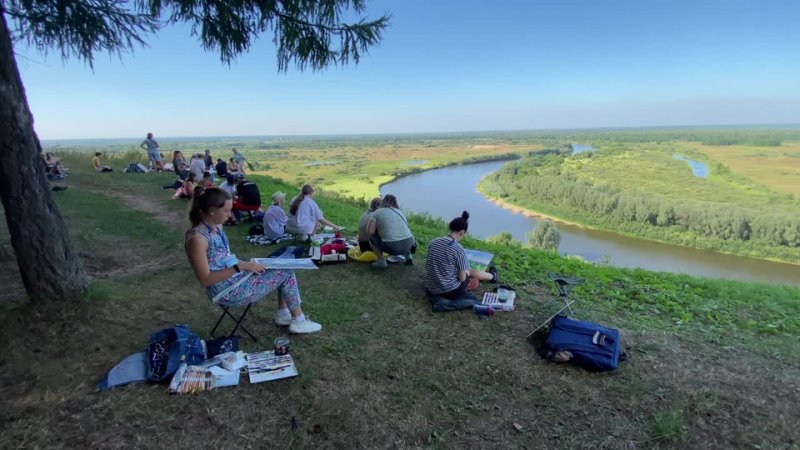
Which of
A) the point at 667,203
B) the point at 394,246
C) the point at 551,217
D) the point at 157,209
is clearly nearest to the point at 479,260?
the point at 394,246

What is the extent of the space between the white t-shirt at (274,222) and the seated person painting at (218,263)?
3.82m

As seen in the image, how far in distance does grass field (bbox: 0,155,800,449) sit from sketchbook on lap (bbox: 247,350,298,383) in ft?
0.31

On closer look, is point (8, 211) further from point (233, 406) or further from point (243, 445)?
point (243, 445)

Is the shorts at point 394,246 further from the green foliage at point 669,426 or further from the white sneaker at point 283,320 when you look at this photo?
the green foliage at point 669,426

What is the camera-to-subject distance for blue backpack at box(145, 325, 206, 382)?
2.92 m

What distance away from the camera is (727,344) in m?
4.33

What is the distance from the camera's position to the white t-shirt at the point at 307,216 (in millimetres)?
7078

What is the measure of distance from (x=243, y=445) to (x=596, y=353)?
2910mm

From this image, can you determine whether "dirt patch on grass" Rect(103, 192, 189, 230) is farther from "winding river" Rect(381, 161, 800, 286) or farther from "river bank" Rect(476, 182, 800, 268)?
"river bank" Rect(476, 182, 800, 268)

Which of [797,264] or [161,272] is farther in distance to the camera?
[797,264]

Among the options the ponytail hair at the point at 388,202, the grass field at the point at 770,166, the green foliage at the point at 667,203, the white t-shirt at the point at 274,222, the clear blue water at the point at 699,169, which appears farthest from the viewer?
the clear blue water at the point at 699,169

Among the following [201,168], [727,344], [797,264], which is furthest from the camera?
[797,264]

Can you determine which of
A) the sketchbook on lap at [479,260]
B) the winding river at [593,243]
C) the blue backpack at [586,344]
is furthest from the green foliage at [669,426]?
the winding river at [593,243]

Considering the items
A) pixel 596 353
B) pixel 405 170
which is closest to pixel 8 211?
pixel 596 353
